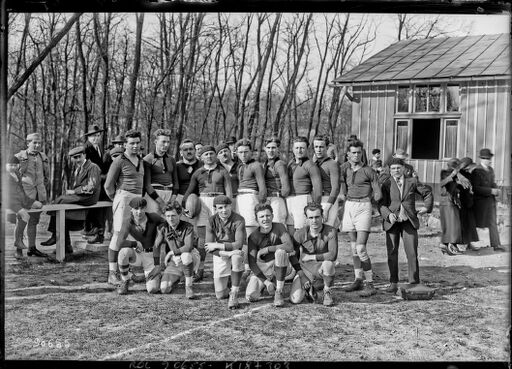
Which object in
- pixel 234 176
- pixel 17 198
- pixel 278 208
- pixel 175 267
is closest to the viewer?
pixel 175 267

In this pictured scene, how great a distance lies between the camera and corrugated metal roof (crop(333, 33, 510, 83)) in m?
8.48

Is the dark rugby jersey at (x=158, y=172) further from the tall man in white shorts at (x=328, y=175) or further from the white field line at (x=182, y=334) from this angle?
A: the white field line at (x=182, y=334)

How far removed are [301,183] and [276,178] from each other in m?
0.36

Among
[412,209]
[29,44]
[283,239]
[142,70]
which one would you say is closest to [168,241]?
[283,239]

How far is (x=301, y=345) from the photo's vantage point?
4.27m

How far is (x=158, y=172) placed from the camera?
6.42 meters

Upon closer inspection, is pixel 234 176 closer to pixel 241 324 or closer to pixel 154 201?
pixel 154 201

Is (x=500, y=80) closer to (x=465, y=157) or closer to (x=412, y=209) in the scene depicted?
(x=465, y=157)

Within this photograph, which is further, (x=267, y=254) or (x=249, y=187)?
(x=249, y=187)

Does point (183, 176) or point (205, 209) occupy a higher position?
point (183, 176)

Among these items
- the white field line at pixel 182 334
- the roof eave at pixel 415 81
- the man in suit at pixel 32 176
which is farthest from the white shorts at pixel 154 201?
the roof eave at pixel 415 81

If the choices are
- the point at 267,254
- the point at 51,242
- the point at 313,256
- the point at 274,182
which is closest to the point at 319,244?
the point at 313,256

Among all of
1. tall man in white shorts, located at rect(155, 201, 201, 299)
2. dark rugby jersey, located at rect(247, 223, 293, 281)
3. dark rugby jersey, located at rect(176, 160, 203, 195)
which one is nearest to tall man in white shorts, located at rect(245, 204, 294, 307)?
dark rugby jersey, located at rect(247, 223, 293, 281)

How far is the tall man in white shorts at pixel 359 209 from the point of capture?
5996 millimetres
